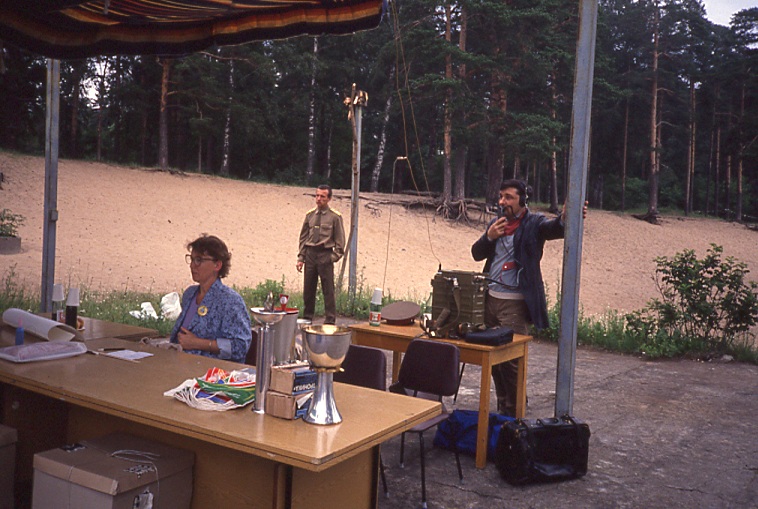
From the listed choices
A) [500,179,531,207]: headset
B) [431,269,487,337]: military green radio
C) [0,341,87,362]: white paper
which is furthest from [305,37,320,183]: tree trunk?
[0,341,87,362]: white paper

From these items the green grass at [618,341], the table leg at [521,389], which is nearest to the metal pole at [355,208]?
the green grass at [618,341]

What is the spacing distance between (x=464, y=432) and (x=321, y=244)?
17.2 feet

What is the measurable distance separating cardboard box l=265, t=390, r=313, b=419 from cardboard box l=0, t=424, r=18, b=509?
1.54 meters

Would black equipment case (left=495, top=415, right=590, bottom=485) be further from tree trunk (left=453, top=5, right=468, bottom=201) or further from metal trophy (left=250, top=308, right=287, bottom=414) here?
tree trunk (left=453, top=5, right=468, bottom=201)

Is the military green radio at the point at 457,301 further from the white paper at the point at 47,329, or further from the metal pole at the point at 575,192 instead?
the white paper at the point at 47,329

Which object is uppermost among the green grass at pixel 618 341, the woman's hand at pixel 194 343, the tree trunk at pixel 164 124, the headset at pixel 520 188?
the tree trunk at pixel 164 124

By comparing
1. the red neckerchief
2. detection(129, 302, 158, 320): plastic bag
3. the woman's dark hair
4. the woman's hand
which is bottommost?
detection(129, 302, 158, 320): plastic bag

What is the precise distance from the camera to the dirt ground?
1819 centimetres

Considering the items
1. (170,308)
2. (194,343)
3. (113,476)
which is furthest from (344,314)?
(113,476)

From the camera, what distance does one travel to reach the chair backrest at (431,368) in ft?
15.0

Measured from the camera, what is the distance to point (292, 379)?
2824 millimetres

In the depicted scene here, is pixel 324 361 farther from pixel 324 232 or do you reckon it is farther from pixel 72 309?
pixel 324 232

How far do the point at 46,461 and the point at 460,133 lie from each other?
1087 inches

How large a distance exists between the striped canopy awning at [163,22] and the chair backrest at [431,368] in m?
2.04
